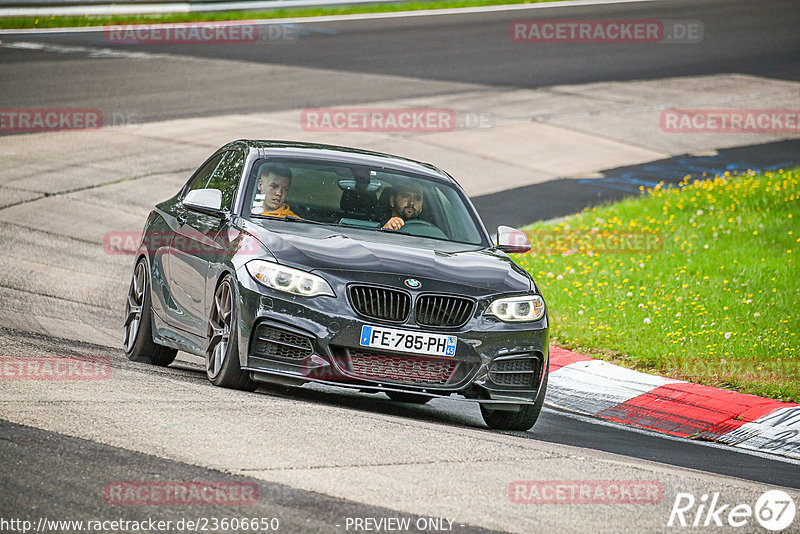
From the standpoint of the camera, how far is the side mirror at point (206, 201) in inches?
340

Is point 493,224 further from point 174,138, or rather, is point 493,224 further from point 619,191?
point 174,138

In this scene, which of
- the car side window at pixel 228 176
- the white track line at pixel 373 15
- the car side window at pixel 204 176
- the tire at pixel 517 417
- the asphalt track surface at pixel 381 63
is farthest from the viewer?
the white track line at pixel 373 15

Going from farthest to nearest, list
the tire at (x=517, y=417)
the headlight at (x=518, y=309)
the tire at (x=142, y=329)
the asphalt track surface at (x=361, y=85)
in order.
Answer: the tire at (x=142, y=329)
the tire at (x=517, y=417)
the headlight at (x=518, y=309)
the asphalt track surface at (x=361, y=85)

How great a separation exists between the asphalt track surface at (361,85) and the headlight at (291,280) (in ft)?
2.73

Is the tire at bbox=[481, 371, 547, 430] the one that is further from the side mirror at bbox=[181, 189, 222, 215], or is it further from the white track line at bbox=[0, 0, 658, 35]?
the white track line at bbox=[0, 0, 658, 35]

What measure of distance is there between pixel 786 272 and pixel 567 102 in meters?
12.9

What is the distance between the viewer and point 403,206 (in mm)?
9016

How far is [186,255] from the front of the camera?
8969 millimetres

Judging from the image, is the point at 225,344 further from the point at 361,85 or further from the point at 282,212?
the point at 361,85

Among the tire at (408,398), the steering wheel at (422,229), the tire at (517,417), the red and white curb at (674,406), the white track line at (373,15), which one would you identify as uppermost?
the white track line at (373,15)

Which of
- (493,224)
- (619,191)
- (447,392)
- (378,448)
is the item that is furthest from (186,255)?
(619,191)

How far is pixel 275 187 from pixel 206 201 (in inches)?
19.8

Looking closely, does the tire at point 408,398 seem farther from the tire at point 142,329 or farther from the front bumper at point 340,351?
the tire at point 142,329

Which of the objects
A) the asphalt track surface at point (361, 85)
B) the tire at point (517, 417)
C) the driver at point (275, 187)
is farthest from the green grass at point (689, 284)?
the driver at point (275, 187)
